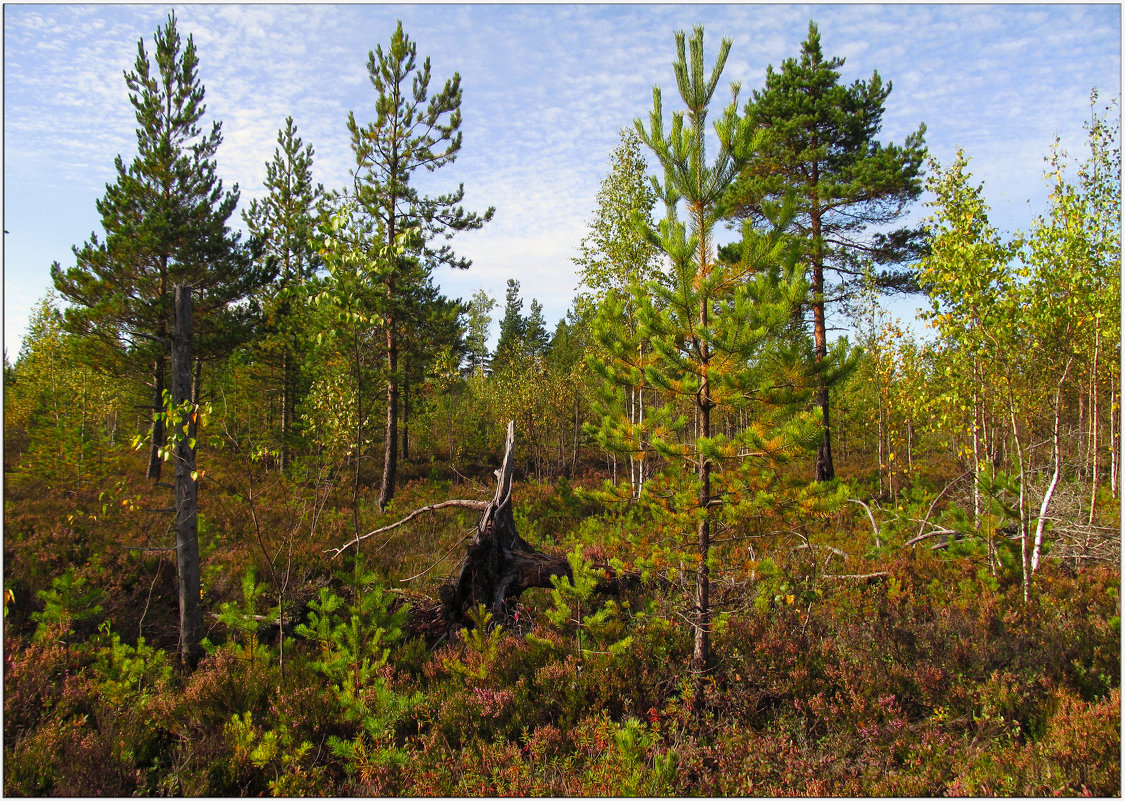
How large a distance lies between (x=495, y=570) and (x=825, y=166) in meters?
14.4

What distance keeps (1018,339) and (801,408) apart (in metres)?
4.69

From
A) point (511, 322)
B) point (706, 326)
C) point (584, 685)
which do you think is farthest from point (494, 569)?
point (511, 322)

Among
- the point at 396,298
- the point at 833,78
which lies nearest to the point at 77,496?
the point at 396,298

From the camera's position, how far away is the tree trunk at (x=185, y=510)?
220 inches

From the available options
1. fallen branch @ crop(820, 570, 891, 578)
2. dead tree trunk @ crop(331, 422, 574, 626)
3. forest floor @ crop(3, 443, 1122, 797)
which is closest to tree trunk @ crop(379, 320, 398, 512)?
forest floor @ crop(3, 443, 1122, 797)

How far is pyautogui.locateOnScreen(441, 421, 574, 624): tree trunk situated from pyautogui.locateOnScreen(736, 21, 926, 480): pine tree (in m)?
9.80

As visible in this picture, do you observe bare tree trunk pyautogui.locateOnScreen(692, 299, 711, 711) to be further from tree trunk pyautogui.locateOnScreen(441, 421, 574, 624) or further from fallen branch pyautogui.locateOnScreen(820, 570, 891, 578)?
fallen branch pyautogui.locateOnScreen(820, 570, 891, 578)

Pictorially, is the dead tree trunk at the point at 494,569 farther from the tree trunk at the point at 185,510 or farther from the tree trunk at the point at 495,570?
the tree trunk at the point at 185,510

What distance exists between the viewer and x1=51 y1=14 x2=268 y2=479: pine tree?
13.7 meters

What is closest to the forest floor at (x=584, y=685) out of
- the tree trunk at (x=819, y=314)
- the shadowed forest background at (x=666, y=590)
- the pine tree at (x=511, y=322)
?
the shadowed forest background at (x=666, y=590)

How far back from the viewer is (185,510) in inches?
229

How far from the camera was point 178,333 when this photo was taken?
5750 mm

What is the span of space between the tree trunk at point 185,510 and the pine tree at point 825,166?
13.0 metres

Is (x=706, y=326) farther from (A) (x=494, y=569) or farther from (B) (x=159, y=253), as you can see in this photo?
(B) (x=159, y=253)
